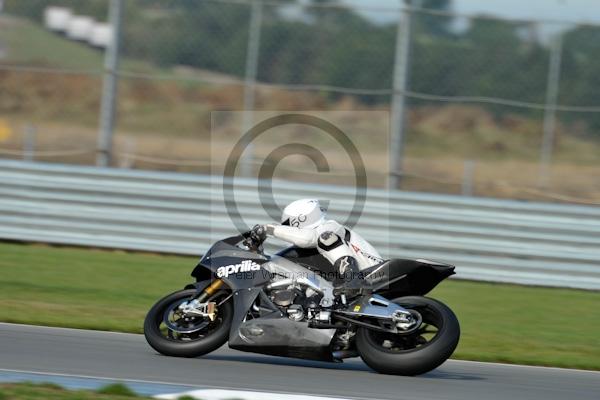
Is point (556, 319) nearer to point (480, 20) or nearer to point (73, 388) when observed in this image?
point (480, 20)

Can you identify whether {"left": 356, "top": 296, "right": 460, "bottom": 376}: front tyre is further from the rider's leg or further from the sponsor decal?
the sponsor decal

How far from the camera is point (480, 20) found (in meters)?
13.0

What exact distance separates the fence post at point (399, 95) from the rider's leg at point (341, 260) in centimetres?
530

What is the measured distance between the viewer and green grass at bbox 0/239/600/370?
9.14 meters

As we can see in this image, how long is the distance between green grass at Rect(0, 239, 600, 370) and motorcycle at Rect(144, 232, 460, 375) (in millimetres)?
1412

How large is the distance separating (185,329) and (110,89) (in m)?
6.55

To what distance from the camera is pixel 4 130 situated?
2341cm

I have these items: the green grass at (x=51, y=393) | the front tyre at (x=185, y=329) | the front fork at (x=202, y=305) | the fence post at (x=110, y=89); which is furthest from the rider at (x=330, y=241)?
the fence post at (x=110, y=89)

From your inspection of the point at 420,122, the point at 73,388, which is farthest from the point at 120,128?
the point at 73,388

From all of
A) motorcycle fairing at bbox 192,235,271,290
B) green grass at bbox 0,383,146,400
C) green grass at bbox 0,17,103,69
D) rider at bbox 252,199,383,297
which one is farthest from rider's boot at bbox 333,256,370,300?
green grass at bbox 0,17,103,69

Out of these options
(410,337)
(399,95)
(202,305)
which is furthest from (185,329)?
(399,95)

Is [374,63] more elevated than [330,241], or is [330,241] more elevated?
[374,63]

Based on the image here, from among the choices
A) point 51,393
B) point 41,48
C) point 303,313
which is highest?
point 41,48

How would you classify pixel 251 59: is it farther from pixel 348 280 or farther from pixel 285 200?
pixel 348 280
